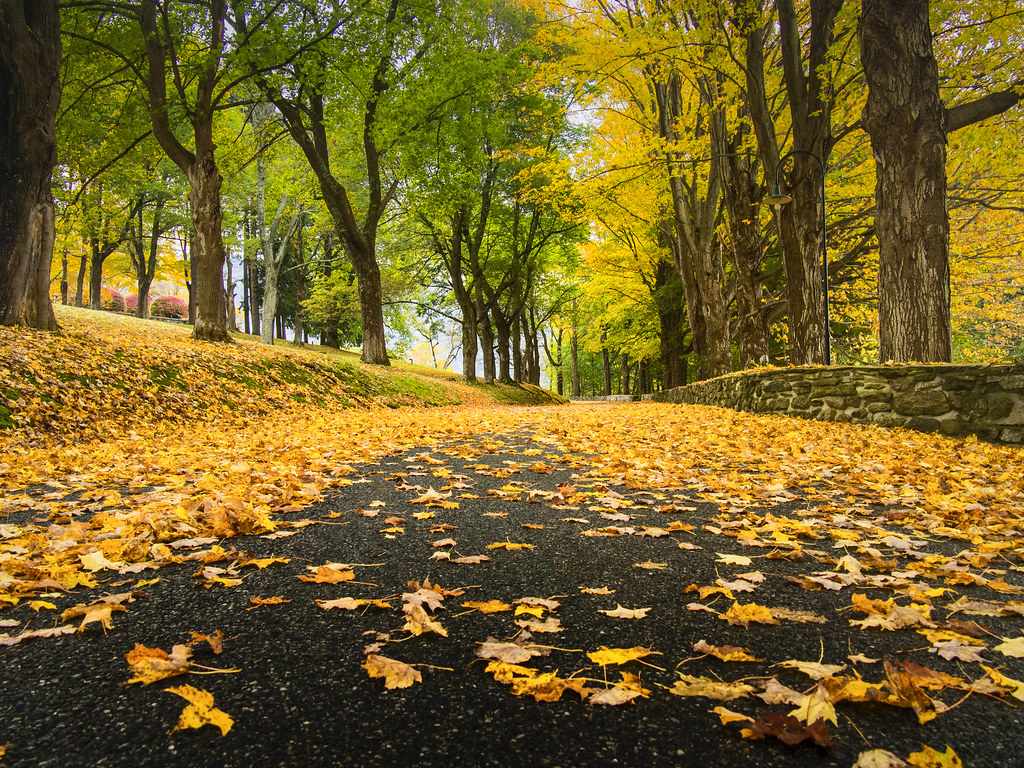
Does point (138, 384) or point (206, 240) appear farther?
point (206, 240)

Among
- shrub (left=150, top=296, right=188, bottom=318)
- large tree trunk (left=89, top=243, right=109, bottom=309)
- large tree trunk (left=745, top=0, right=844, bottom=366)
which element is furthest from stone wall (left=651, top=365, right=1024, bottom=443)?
shrub (left=150, top=296, right=188, bottom=318)

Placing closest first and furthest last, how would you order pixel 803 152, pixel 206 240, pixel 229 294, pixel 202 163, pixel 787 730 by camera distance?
1. pixel 787 730
2. pixel 803 152
3. pixel 202 163
4. pixel 206 240
5. pixel 229 294

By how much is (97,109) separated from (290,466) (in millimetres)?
14110

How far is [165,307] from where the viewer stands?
34.8m

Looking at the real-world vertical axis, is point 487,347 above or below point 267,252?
below

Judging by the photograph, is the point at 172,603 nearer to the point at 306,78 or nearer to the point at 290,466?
the point at 290,466

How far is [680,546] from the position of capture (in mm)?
2846

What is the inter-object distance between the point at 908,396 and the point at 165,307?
40.1 m

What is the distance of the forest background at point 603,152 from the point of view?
8.27m

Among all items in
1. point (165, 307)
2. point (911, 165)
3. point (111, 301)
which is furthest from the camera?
point (165, 307)

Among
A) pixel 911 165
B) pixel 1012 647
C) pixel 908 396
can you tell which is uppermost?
pixel 911 165

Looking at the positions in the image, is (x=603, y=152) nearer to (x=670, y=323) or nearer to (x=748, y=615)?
(x=670, y=323)

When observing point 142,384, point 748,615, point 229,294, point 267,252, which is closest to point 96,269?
point 229,294

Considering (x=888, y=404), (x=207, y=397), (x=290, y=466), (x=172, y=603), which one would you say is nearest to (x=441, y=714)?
(x=172, y=603)
